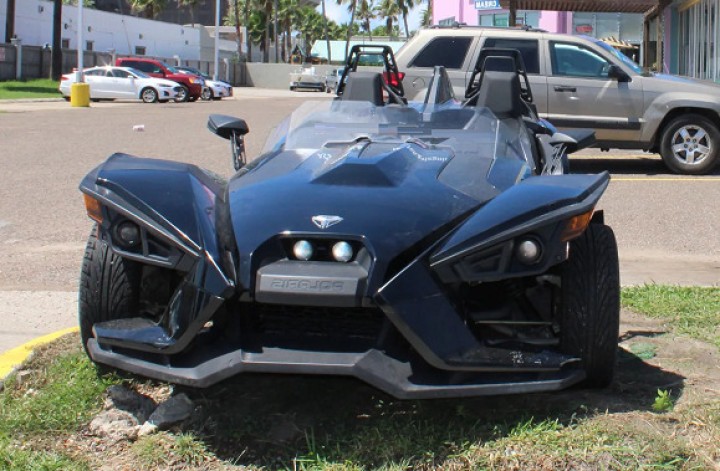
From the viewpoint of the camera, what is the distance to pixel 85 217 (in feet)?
27.7

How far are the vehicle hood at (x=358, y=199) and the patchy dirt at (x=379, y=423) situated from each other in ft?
1.73

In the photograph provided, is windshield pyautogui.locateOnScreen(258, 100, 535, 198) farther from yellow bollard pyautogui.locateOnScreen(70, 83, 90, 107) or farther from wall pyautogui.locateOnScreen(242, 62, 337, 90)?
wall pyautogui.locateOnScreen(242, 62, 337, 90)

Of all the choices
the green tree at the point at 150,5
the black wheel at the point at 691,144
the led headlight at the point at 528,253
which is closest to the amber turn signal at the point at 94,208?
the led headlight at the point at 528,253

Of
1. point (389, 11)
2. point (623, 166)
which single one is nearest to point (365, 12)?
point (389, 11)

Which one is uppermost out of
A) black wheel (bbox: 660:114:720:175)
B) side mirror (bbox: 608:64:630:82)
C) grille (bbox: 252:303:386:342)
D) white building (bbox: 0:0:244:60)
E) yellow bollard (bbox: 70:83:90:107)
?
white building (bbox: 0:0:244:60)

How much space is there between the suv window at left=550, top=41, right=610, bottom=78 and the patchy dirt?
27.4ft

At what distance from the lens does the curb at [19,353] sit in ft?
13.6

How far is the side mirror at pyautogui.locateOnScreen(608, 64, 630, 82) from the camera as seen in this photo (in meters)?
11.8

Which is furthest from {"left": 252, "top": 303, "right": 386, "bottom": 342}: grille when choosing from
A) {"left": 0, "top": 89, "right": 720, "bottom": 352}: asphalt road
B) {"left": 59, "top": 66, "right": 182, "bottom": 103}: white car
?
{"left": 59, "top": 66, "right": 182, "bottom": 103}: white car

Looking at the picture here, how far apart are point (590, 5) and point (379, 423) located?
23169mm

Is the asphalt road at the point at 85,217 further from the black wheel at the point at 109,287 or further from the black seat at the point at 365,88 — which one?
the black seat at the point at 365,88

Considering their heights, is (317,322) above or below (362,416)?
above

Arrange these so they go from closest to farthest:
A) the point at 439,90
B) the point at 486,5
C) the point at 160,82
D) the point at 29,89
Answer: the point at 439,90 < the point at 160,82 < the point at 29,89 < the point at 486,5

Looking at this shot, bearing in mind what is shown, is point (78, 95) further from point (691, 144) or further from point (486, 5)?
point (691, 144)
